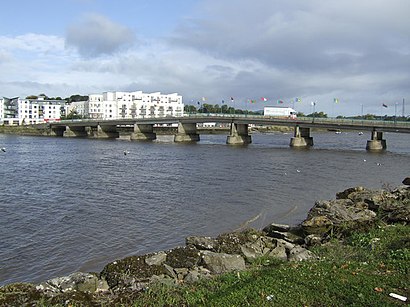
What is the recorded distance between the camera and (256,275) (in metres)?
9.54

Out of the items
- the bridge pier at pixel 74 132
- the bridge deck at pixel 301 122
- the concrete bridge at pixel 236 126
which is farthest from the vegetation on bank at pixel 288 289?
the bridge pier at pixel 74 132

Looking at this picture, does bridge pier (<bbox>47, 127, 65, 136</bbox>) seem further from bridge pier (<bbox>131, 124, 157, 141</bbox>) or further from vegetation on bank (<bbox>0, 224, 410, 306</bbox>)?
vegetation on bank (<bbox>0, 224, 410, 306</bbox>)

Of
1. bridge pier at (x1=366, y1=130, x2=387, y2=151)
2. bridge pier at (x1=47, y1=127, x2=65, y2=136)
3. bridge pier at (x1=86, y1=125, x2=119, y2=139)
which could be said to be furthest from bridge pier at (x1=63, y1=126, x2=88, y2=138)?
bridge pier at (x1=366, y1=130, x2=387, y2=151)

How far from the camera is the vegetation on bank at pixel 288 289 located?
776cm

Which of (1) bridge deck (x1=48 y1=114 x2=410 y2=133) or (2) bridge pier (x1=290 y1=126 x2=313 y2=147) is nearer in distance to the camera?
(1) bridge deck (x1=48 y1=114 x2=410 y2=133)

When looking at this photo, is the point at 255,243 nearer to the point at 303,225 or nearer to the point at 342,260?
the point at 303,225

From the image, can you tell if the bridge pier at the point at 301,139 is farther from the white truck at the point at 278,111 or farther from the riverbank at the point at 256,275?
the white truck at the point at 278,111

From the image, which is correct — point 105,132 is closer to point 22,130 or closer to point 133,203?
point 22,130

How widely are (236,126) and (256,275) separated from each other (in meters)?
91.5

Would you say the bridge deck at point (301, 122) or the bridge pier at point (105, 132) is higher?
the bridge deck at point (301, 122)

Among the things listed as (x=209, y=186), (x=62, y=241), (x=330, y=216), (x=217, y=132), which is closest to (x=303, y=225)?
(x=330, y=216)

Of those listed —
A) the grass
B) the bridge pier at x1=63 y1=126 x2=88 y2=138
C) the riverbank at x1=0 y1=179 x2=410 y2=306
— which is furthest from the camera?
the bridge pier at x1=63 y1=126 x2=88 y2=138

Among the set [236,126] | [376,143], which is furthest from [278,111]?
[376,143]

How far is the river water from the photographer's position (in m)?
16.2
